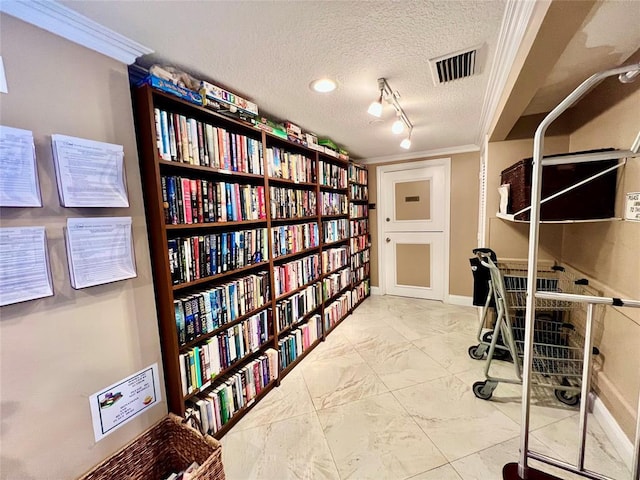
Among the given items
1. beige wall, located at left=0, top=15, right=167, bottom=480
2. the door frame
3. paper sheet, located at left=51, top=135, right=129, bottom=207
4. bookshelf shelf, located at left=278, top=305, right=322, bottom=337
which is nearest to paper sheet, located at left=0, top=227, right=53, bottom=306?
beige wall, located at left=0, top=15, right=167, bottom=480

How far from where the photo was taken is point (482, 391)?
1.79m

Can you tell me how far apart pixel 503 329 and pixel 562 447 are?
66cm

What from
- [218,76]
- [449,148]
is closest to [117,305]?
[218,76]

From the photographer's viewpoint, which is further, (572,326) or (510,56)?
(572,326)

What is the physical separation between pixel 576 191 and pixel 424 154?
2125mm

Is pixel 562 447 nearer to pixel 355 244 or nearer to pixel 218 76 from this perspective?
pixel 355 244

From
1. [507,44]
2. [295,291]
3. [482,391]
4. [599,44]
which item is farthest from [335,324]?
[599,44]

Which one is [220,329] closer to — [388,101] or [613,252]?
[388,101]

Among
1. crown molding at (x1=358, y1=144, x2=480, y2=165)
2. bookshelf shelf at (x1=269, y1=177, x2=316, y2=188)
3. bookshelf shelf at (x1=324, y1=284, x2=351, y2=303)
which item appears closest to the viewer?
bookshelf shelf at (x1=269, y1=177, x2=316, y2=188)

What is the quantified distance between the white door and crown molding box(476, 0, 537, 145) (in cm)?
170

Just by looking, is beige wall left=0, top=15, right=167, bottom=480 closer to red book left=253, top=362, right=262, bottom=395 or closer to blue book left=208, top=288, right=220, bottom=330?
blue book left=208, top=288, right=220, bottom=330

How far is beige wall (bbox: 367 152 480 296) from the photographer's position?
10.8 ft

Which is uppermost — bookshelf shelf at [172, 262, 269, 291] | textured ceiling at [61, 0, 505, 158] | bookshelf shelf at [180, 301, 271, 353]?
textured ceiling at [61, 0, 505, 158]

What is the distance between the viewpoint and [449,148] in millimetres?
3338
